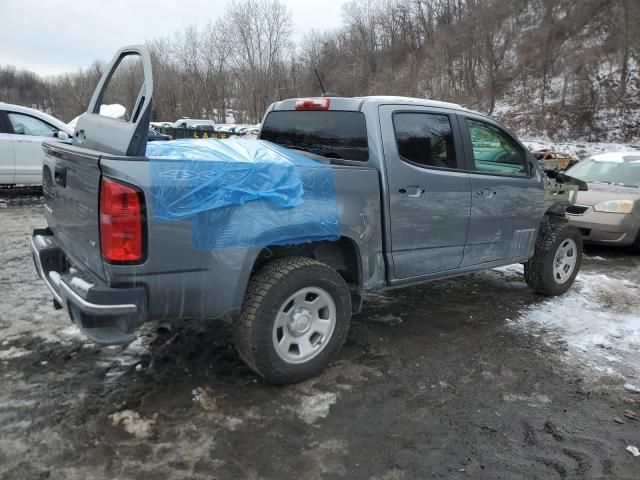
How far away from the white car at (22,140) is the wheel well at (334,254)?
7815 mm

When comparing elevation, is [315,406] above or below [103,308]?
below

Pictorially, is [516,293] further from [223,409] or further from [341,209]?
[223,409]

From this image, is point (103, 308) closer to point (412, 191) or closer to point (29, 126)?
point (412, 191)

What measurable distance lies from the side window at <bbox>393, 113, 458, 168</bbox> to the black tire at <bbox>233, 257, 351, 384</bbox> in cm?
118

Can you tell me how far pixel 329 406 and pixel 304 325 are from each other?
21.4 inches

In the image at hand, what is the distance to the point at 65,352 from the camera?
371 cm

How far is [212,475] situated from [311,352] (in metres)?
1.11

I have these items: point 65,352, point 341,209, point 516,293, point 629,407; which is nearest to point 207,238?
point 341,209

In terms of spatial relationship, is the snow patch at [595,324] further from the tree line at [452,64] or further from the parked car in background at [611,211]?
the tree line at [452,64]

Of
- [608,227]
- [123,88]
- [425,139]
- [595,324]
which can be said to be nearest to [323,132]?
[425,139]

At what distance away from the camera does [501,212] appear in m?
4.66

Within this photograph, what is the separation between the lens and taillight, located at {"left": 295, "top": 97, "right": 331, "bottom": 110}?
13.2ft

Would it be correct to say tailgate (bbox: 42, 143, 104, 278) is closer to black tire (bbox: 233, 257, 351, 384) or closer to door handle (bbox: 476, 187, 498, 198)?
black tire (bbox: 233, 257, 351, 384)

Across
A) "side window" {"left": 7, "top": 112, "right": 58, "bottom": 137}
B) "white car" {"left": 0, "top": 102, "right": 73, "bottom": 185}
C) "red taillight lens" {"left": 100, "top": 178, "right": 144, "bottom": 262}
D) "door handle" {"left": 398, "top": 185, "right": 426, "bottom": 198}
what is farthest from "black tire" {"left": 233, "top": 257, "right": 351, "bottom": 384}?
"side window" {"left": 7, "top": 112, "right": 58, "bottom": 137}
